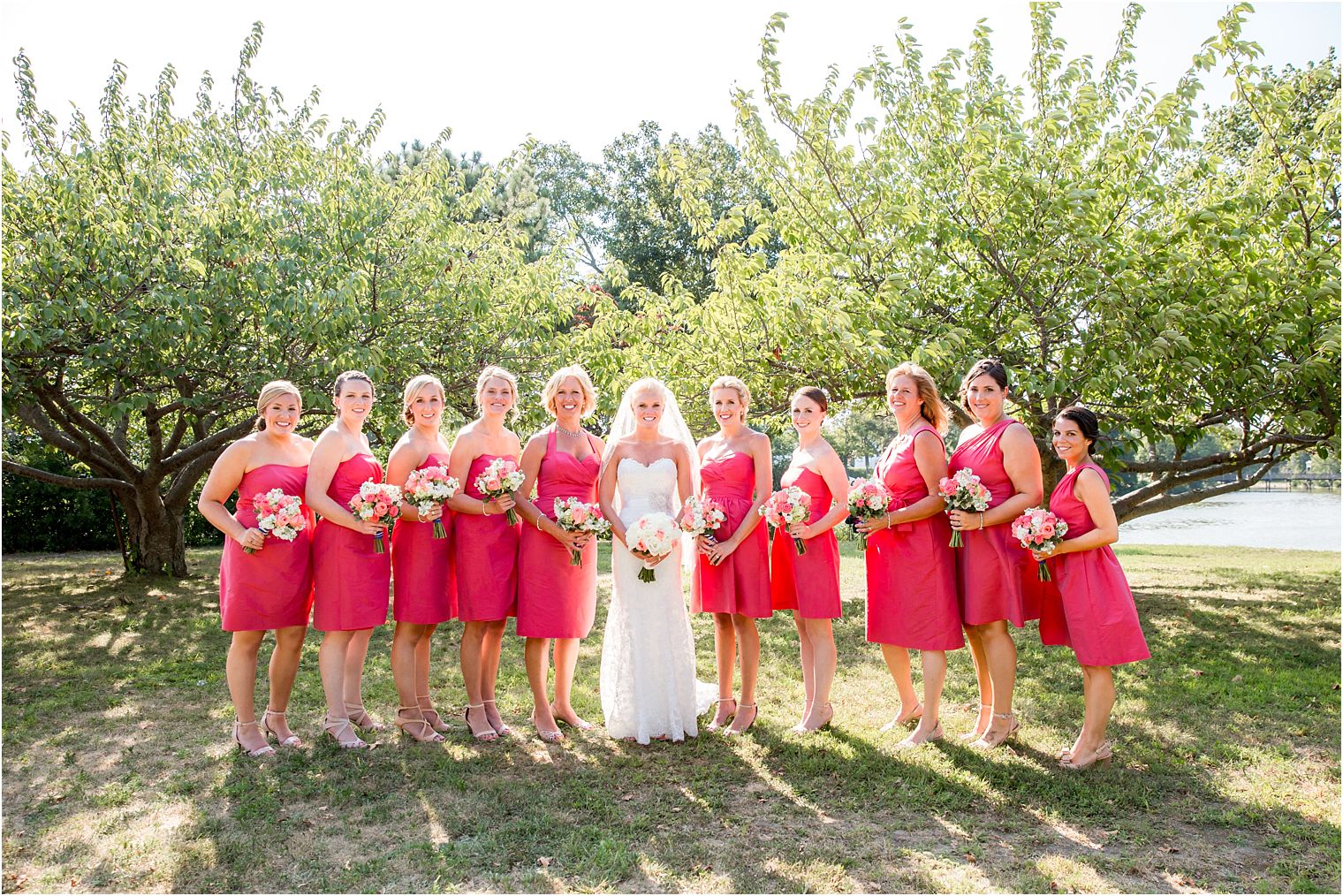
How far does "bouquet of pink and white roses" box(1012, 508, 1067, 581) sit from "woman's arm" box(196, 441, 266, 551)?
4445mm

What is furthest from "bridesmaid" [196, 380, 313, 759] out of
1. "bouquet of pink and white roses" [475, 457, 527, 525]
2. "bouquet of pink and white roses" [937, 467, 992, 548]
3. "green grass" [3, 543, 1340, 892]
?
"bouquet of pink and white roses" [937, 467, 992, 548]

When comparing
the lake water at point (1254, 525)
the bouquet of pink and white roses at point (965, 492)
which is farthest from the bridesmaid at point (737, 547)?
the lake water at point (1254, 525)

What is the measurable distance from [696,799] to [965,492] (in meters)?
2.33

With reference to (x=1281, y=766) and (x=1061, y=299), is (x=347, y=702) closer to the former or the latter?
(x=1281, y=766)

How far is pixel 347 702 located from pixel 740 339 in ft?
16.1

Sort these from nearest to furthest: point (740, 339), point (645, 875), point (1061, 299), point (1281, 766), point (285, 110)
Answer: point (645, 875) → point (1281, 766) → point (1061, 299) → point (740, 339) → point (285, 110)

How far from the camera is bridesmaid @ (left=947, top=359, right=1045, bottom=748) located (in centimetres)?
541

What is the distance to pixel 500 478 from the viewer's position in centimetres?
553

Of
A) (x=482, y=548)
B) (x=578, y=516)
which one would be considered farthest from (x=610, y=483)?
(x=482, y=548)

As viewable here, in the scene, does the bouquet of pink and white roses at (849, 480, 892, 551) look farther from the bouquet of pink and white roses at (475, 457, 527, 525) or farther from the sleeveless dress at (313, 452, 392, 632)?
the sleeveless dress at (313, 452, 392, 632)

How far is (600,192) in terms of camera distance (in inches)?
1398

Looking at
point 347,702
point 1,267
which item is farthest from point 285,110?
point 347,702

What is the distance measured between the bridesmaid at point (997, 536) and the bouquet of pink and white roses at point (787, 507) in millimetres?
890

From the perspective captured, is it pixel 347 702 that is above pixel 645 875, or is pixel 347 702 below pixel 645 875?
above
